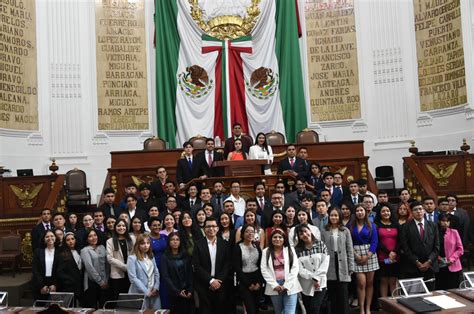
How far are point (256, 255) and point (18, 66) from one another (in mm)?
8284

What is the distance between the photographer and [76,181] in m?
12.0

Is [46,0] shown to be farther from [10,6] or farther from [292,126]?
[292,126]

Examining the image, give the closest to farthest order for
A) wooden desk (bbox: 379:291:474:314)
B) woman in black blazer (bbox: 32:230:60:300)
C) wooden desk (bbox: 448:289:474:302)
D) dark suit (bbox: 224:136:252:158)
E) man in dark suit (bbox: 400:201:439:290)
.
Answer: wooden desk (bbox: 379:291:474:314) < wooden desk (bbox: 448:289:474:302) < man in dark suit (bbox: 400:201:439:290) < woman in black blazer (bbox: 32:230:60:300) < dark suit (bbox: 224:136:252:158)

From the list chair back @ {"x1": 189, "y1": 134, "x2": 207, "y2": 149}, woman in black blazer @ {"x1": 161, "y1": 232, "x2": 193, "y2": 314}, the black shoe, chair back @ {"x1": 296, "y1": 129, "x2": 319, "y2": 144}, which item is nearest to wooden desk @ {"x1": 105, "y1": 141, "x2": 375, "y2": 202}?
chair back @ {"x1": 189, "y1": 134, "x2": 207, "y2": 149}

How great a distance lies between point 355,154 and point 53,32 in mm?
7072

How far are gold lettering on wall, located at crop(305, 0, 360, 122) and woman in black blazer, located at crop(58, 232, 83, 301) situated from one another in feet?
26.6

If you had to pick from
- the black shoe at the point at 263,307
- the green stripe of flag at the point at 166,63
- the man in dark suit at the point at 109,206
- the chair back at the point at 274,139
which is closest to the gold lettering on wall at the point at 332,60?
the chair back at the point at 274,139

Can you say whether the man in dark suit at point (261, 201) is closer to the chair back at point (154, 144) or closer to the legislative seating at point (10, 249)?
the legislative seating at point (10, 249)

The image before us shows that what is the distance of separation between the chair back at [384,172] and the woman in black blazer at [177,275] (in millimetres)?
6856

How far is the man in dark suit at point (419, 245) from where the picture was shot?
22.4 feet

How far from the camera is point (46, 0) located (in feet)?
43.9

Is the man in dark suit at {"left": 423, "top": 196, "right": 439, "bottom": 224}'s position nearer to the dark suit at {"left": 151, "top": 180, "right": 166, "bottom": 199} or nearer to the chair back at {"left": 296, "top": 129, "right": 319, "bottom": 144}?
the dark suit at {"left": 151, "top": 180, "right": 166, "bottom": 199}

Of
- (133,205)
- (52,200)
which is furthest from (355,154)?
(52,200)

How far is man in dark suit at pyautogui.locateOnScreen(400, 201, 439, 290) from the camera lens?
6820 mm
